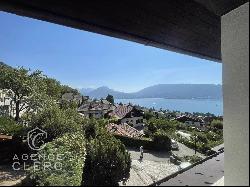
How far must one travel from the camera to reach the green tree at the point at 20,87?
520 inches

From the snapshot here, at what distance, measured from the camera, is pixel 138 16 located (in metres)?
1.62

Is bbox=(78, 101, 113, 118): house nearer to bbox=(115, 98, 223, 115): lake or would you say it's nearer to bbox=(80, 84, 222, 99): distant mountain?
bbox=(115, 98, 223, 115): lake

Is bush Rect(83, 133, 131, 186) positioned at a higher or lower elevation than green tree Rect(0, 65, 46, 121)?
lower

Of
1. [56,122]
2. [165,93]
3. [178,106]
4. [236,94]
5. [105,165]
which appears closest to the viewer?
[236,94]

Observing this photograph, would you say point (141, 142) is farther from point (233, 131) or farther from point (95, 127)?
point (233, 131)

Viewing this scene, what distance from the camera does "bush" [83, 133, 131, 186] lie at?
1.93 meters

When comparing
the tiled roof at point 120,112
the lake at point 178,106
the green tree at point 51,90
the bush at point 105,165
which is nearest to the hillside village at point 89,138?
the bush at point 105,165

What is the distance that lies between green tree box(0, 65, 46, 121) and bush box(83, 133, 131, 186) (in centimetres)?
1062

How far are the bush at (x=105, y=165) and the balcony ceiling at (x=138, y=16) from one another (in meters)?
0.99

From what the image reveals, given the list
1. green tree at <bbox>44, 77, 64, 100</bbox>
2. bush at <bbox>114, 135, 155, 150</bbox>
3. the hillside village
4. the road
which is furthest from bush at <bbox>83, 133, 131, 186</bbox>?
green tree at <bbox>44, 77, 64, 100</bbox>

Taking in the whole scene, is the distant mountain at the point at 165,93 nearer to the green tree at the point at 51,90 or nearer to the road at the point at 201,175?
the green tree at the point at 51,90

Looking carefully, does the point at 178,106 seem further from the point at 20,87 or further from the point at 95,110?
the point at 20,87

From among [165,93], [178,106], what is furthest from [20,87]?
[165,93]

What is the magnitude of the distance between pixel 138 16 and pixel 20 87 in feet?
43.0
